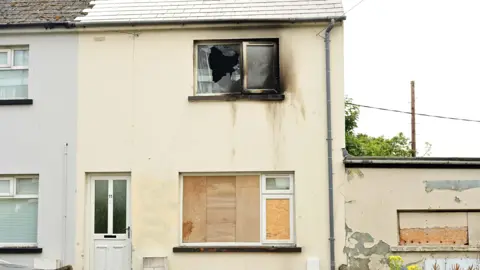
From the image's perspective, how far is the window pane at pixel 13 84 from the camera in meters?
11.8

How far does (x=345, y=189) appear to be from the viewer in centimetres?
1091

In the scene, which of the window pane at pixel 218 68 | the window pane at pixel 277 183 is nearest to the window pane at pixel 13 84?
the window pane at pixel 218 68

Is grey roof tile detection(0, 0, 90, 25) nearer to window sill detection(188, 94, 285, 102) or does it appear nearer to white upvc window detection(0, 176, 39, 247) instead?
window sill detection(188, 94, 285, 102)

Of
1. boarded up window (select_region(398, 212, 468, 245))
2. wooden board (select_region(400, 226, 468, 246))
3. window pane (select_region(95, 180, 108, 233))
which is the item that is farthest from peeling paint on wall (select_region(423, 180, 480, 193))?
window pane (select_region(95, 180, 108, 233))

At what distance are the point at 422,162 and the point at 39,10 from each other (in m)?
8.90

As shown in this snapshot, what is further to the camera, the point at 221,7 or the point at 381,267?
the point at 221,7

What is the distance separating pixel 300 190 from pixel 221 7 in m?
4.30

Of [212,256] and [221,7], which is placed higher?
[221,7]

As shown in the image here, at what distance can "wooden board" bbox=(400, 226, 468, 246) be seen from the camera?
10.7 metres

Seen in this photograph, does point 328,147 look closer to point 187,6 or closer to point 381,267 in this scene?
point 381,267

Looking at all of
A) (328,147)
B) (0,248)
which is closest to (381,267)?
(328,147)

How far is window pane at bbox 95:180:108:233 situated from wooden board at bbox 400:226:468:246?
19.7 feet

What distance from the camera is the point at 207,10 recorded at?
11781mm

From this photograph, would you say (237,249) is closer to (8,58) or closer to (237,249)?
(237,249)
